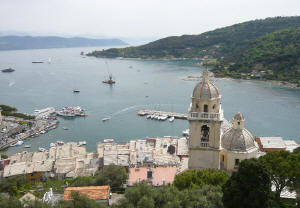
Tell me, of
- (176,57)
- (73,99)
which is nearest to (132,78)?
(73,99)

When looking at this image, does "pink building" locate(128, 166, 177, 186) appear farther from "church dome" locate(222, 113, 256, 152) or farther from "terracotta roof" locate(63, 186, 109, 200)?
"church dome" locate(222, 113, 256, 152)

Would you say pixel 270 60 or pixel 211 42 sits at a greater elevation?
pixel 211 42

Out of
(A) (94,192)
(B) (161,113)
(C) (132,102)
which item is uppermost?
(A) (94,192)

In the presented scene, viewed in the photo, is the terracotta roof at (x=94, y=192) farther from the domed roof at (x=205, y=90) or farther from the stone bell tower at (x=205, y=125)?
the domed roof at (x=205, y=90)

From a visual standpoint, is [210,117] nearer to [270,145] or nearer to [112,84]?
[270,145]

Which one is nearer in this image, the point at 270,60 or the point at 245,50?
the point at 270,60

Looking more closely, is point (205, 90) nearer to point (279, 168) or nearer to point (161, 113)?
point (279, 168)

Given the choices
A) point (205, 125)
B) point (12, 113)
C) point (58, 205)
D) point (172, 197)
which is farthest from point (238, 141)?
point (12, 113)
